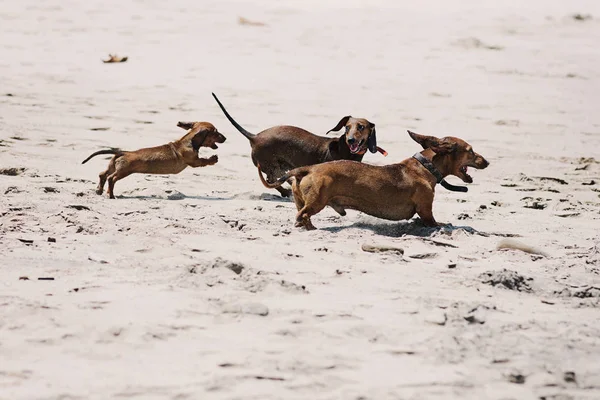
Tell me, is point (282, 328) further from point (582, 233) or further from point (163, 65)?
point (163, 65)

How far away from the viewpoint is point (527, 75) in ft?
47.5

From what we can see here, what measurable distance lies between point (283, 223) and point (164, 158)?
175 centimetres

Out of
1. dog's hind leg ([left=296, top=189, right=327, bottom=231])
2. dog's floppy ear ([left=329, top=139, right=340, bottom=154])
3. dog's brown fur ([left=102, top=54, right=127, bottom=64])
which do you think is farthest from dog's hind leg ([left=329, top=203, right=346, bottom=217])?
dog's brown fur ([left=102, top=54, right=127, bottom=64])

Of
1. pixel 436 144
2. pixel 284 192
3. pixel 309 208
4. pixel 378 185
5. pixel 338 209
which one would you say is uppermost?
pixel 436 144

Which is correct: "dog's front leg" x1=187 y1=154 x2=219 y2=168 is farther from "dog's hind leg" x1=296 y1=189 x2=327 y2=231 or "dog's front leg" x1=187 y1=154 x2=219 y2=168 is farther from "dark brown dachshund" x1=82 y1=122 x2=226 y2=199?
"dog's hind leg" x1=296 y1=189 x2=327 y2=231

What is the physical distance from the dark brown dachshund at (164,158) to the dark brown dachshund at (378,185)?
5.44 ft

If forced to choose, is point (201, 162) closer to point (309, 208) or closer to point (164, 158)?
point (164, 158)

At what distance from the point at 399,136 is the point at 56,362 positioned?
24.5 feet

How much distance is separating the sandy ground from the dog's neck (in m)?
0.36

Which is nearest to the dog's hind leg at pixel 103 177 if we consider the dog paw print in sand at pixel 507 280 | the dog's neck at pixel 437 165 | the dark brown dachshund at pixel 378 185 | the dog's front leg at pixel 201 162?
the dog's front leg at pixel 201 162

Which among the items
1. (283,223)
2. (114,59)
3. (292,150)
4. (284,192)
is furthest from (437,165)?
(114,59)

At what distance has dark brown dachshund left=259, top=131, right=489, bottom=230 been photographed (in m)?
7.68

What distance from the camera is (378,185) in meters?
7.83

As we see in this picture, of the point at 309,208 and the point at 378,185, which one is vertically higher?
the point at 378,185
